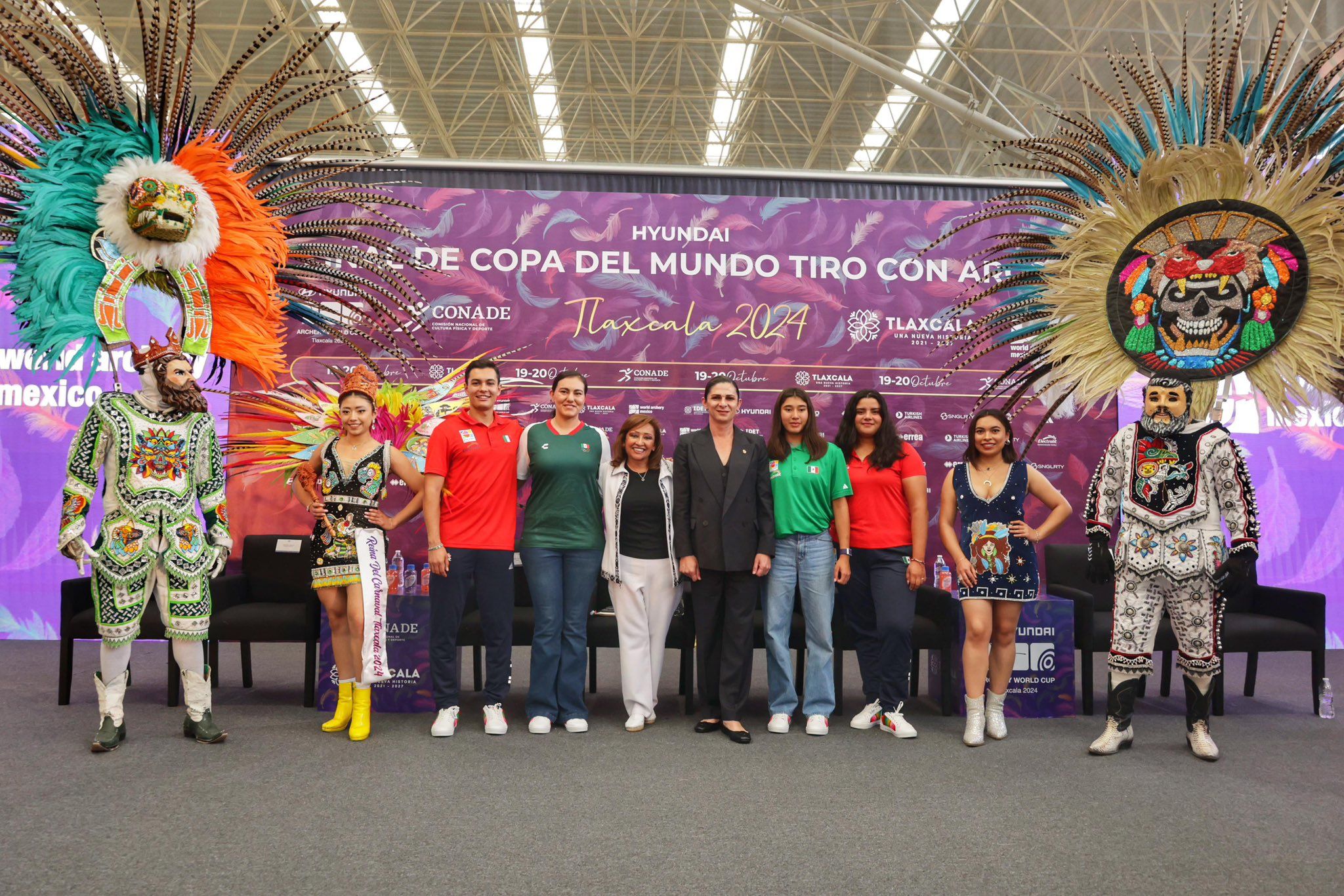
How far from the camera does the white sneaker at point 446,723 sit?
3.71m

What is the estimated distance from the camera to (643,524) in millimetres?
3857

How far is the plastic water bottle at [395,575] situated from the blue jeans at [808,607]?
1823mm

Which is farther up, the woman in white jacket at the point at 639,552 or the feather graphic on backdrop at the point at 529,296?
the feather graphic on backdrop at the point at 529,296

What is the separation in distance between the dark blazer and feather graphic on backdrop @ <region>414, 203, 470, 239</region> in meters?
2.73

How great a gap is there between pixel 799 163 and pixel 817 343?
9541 millimetres

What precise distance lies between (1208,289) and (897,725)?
2.03 metres

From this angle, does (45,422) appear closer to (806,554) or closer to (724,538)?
(724,538)

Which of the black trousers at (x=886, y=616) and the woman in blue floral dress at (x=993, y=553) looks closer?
the woman in blue floral dress at (x=993, y=553)

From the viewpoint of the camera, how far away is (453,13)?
10555 millimetres

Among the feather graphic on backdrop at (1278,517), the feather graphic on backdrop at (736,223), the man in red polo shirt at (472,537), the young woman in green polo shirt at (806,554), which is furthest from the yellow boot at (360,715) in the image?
the feather graphic on backdrop at (1278,517)

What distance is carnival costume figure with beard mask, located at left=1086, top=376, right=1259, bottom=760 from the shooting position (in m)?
3.46

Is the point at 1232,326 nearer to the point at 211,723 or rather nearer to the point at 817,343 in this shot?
the point at 817,343

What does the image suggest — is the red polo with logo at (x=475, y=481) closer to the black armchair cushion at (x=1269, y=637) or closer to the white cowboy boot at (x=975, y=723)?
the white cowboy boot at (x=975, y=723)

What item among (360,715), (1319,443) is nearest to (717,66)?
(1319,443)
